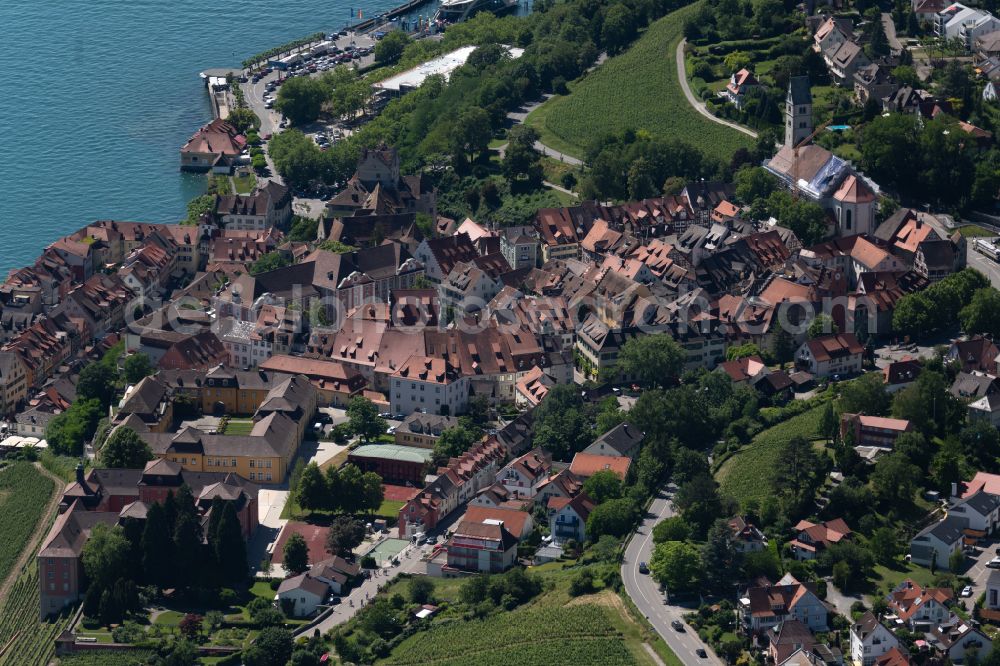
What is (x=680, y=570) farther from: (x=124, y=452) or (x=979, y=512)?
(x=124, y=452)

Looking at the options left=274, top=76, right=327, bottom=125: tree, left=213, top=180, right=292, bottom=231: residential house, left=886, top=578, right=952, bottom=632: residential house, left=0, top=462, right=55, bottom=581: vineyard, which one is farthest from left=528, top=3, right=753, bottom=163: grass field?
left=886, top=578, right=952, bottom=632: residential house

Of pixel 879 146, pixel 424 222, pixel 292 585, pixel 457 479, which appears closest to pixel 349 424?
pixel 457 479

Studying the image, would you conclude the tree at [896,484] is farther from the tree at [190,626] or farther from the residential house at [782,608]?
the tree at [190,626]

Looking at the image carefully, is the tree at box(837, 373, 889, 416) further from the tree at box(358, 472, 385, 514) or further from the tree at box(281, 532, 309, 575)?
the tree at box(281, 532, 309, 575)

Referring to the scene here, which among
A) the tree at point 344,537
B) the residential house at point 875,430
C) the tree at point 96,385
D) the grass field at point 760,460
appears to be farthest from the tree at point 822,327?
the tree at point 96,385

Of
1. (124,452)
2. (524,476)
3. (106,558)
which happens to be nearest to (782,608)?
(524,476)
